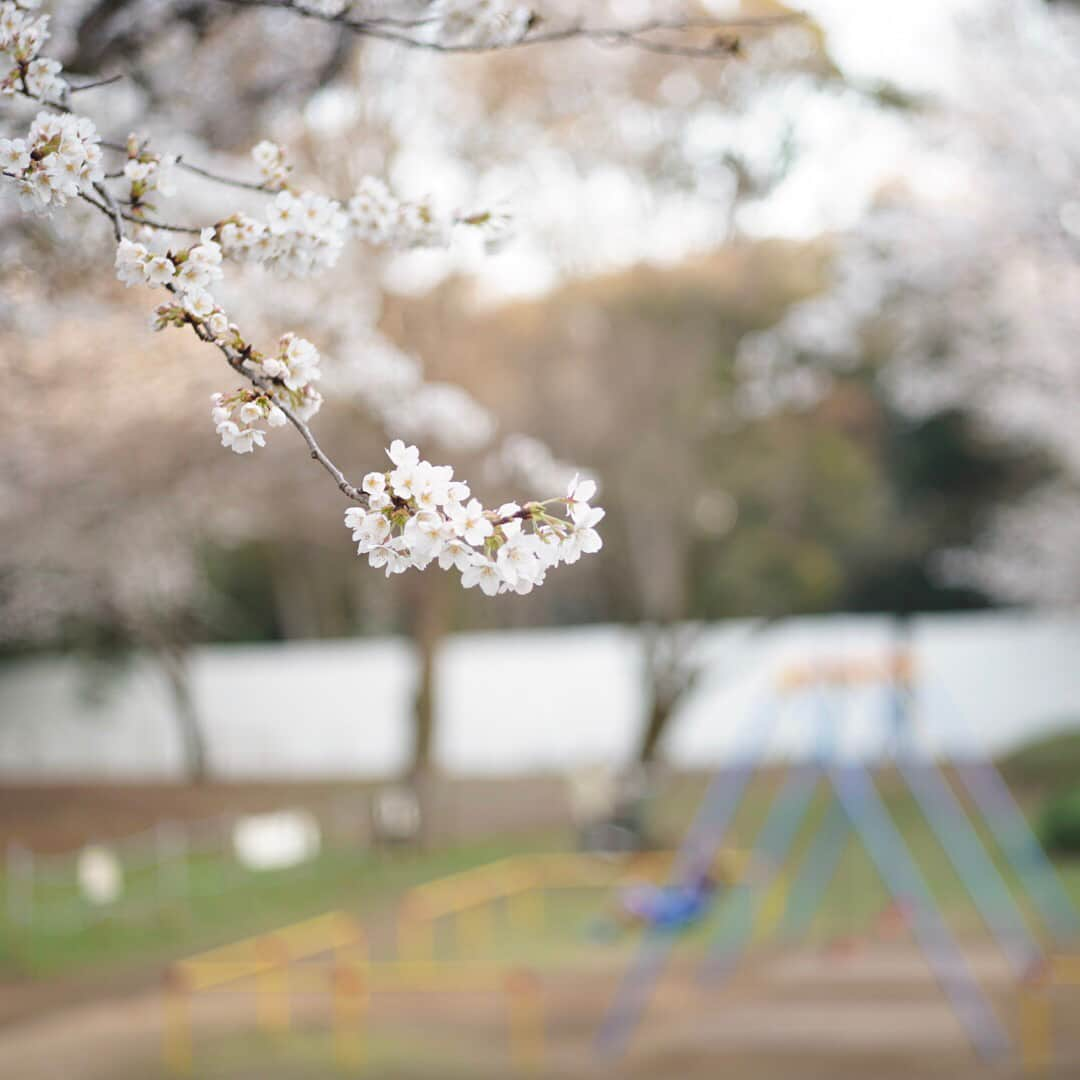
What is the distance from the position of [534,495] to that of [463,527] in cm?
596

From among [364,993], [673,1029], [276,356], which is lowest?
[364,993]

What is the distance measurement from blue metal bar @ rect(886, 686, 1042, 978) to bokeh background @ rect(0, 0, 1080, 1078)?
0.97 feet

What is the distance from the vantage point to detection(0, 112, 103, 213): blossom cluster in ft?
8.20

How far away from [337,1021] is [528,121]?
8685 millimetres

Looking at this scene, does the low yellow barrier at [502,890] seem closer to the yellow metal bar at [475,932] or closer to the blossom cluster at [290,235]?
the yellow metal bar at [475,932]

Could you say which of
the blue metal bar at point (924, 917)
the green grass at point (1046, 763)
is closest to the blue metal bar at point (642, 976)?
the blue metal bar at point (924, 917)

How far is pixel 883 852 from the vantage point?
14430mm

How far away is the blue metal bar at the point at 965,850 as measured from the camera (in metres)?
10.6

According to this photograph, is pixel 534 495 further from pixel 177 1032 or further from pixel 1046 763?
pixel 1046 763

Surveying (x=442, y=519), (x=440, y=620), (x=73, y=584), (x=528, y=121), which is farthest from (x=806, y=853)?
(x=442, y=519)

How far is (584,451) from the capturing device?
17125mm

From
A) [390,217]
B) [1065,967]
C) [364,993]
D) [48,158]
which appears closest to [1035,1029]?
[1065,967]

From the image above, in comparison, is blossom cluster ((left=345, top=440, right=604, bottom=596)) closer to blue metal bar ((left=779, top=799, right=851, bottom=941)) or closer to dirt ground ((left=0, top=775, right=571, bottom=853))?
blue metal bar ((left=779, top=799, right=851, bottom=941))

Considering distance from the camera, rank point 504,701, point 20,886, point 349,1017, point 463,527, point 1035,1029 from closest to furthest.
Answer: point 463,527 < point 1035,1029 < point 349,1017 < point 20,886 < point 504,701
